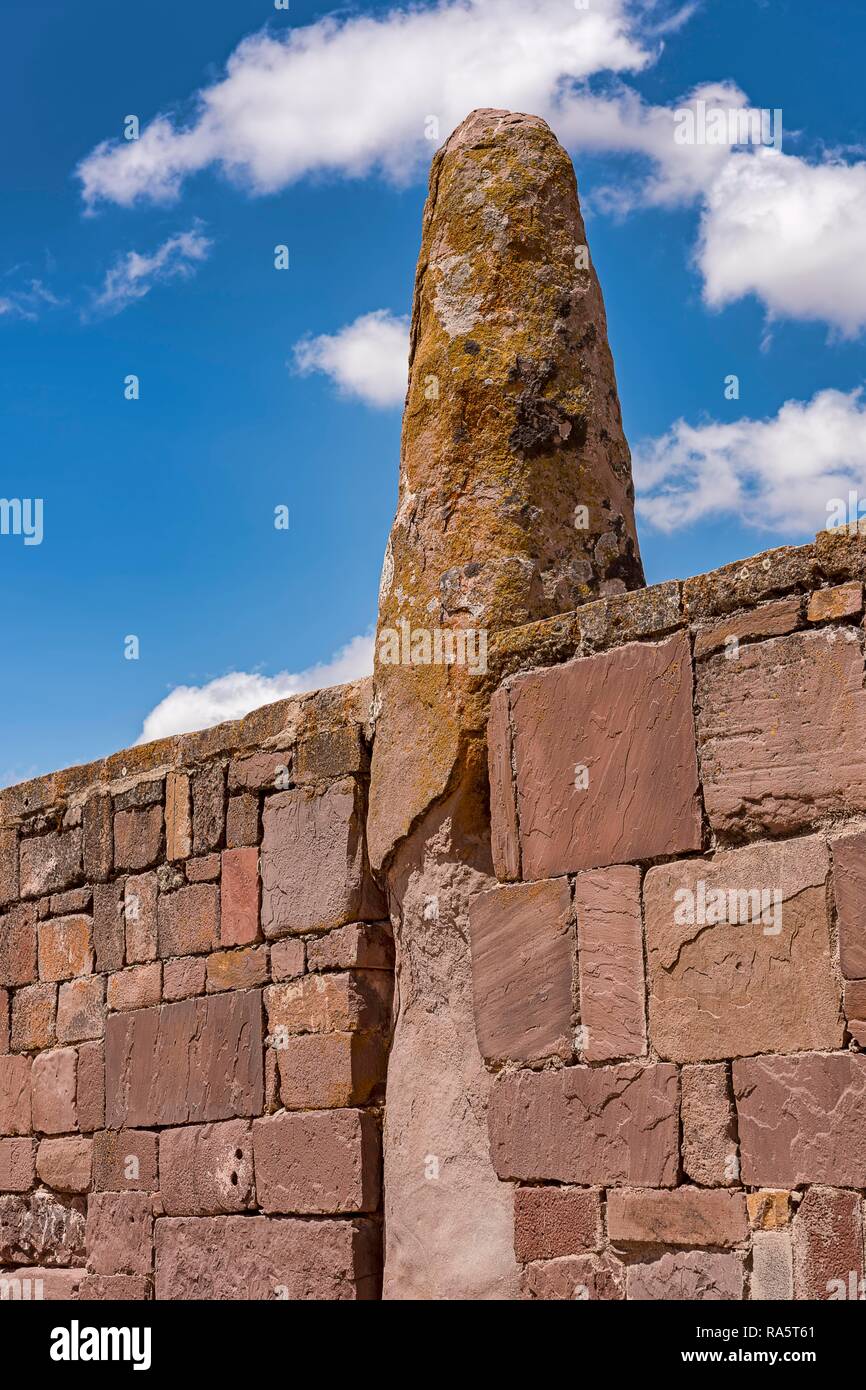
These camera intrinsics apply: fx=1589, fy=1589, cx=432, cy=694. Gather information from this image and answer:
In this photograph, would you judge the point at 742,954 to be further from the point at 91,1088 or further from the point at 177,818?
the point at 91,1088

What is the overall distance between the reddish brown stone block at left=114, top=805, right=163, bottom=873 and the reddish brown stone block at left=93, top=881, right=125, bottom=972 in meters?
0.13

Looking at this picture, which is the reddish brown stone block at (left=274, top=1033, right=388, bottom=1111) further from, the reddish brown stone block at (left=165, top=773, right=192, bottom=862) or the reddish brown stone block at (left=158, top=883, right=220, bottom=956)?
the reddish brown stone block at (left=165, top=773, right=192, bottom=862)

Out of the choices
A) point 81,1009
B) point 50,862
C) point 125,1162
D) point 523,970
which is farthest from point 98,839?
point 523,970

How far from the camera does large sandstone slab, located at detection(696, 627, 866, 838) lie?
4.09 m

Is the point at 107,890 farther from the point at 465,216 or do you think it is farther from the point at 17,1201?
the point at 465,216

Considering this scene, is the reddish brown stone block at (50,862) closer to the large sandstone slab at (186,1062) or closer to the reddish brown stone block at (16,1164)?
the large sandstone slab at (186,1062)

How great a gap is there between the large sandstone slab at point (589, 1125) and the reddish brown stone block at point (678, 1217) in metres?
0.05

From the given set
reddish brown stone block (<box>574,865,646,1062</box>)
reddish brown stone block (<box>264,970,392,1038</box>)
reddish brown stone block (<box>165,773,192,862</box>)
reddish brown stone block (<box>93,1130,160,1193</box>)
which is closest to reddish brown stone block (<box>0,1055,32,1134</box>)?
reddish brown stone block (<box>93,1130,160,1193</box>)

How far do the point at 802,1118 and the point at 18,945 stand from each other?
439 cm

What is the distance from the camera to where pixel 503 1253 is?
4.82m

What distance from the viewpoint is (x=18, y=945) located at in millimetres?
7371

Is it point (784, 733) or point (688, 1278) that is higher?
point (784, 733)

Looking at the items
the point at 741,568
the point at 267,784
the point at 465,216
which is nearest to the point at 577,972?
the point at 741,568

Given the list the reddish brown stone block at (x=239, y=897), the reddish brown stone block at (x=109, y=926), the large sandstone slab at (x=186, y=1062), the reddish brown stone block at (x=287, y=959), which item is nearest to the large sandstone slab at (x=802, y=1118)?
the reddish brown stone block at (x=287, y=959)
